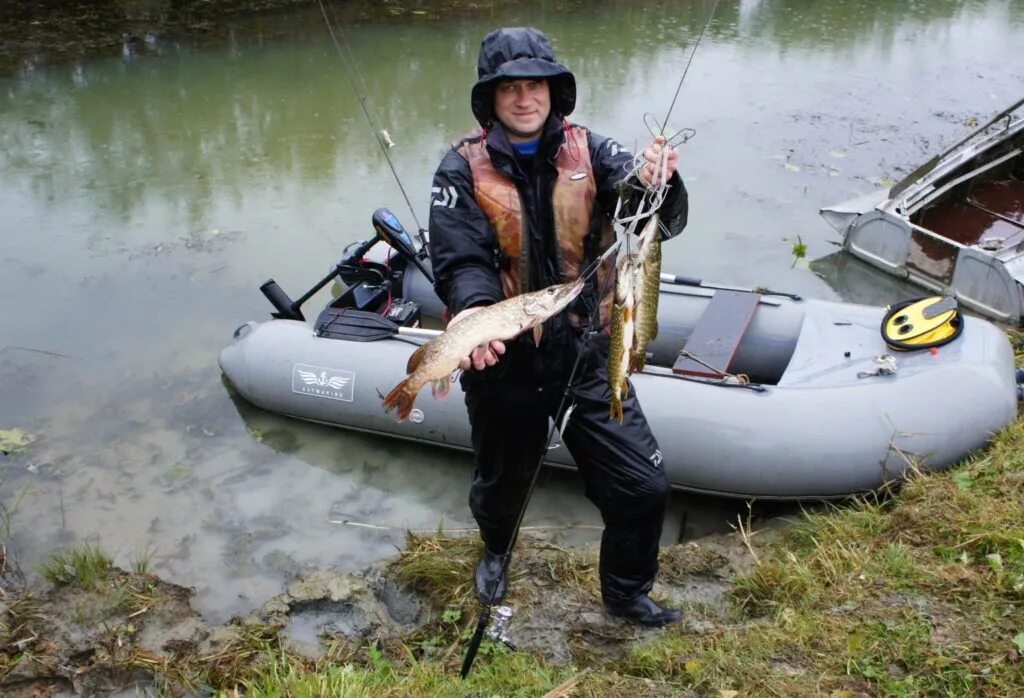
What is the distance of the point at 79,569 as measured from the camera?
12.6ft

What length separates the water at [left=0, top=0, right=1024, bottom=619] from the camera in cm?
456

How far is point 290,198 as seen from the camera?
8.09 m

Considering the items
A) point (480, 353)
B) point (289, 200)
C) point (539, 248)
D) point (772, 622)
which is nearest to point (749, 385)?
point (772, 622)

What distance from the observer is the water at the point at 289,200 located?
180 inches

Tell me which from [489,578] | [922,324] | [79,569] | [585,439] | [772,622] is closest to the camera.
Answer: [585,439]

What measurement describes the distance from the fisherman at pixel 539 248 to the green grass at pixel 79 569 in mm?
2092

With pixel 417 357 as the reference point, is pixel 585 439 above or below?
below

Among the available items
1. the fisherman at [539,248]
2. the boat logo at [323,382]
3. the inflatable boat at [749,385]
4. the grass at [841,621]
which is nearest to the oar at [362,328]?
the inflatable boat at [749,385]

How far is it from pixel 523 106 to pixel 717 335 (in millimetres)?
2404

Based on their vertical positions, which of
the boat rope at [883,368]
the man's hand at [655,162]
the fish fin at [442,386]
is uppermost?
the man's hand at [655,162]

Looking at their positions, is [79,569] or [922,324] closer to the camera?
[79,569]

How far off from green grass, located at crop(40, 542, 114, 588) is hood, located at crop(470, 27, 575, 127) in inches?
108

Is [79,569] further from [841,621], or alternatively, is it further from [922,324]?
[922,324]

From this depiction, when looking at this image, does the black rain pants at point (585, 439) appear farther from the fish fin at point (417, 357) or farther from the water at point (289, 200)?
the water at point (289, 200)
